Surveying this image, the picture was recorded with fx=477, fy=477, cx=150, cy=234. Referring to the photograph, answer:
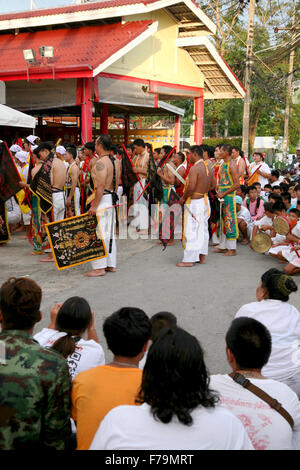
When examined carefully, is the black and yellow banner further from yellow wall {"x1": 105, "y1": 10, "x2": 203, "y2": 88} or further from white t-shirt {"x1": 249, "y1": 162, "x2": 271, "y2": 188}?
yellow wall {"x1": 105, "y1": 10, "x2": 203, "y2": 88}

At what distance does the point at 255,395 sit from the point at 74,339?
1.17m

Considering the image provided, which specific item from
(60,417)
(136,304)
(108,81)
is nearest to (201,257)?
(136,304)

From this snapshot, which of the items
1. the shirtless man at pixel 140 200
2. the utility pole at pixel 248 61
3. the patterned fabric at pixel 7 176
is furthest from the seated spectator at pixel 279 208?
the utility pole at pixel 248 61

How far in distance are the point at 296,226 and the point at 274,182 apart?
455 cm

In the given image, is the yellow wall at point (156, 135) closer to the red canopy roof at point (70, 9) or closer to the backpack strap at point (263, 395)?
the red canopy roof at point (70, 9)

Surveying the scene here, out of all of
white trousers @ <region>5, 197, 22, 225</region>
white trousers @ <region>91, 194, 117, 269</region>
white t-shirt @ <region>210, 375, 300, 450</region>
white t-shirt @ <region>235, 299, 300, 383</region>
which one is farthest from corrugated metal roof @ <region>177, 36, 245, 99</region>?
white t-shirt @ <region>210, 375, 300, 450</region>

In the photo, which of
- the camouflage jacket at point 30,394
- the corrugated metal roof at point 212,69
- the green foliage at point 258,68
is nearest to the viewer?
the camouflage jacket at point 30,394

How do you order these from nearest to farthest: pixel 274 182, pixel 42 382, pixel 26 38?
pixel 42 382 → pixel 274 182 → pixel 26 38

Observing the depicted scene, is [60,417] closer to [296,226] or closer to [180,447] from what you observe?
[180,447]

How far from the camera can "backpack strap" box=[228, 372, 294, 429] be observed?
2.07 metres

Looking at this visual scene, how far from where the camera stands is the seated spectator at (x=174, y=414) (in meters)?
1.57

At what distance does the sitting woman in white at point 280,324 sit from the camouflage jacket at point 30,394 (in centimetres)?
151

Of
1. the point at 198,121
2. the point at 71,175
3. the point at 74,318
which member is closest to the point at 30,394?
the point at 74,318

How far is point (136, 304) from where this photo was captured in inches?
211
